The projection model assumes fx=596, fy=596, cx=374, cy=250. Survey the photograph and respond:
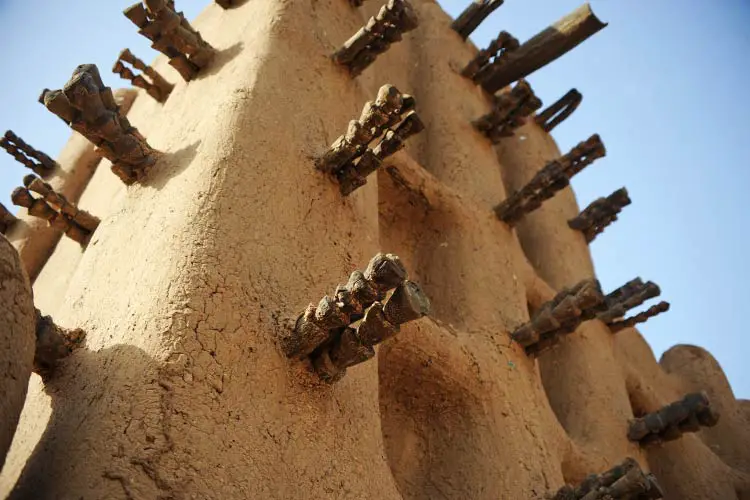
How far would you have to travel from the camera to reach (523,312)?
5.88 metres

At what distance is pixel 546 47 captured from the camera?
8773 millimetres

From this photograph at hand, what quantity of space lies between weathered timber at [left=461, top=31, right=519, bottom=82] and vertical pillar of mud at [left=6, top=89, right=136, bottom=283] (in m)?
4.83

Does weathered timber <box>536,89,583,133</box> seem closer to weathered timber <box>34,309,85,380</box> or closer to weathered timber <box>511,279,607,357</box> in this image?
weathered timber <box>511,279,607,357</box>

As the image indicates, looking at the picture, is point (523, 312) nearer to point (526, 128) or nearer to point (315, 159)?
point (315, 159)

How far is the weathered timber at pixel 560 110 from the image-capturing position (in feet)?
33.2

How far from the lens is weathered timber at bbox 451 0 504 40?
9.05 meters

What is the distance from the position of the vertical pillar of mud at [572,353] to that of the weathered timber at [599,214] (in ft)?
0.49

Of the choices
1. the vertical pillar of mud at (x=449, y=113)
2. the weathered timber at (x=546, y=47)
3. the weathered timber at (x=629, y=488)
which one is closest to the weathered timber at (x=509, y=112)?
the vertical pillar of mud at (x=449, y=113)

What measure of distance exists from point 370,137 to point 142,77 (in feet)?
9.85

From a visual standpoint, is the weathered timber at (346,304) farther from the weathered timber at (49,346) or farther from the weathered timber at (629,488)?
the weathered timber at (629,488)

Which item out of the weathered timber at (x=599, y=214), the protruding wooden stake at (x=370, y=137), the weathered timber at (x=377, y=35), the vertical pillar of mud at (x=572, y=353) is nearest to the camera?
the protruding wooden stake at (x=370, y=137)

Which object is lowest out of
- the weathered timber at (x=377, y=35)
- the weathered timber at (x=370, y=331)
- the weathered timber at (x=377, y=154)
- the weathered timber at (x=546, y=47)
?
the weathered timber at (x=546, y=47)

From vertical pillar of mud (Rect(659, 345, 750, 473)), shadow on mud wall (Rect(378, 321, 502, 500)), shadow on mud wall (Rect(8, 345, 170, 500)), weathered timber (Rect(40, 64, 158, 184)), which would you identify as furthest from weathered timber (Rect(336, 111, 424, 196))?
vertical pillar of mud (Rect(659, 345, 750, 473))

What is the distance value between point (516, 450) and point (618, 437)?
246 centimetres
